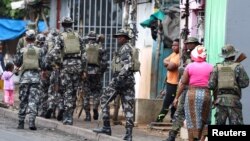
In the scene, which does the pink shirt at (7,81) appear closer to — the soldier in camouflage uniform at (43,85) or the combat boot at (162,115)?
the soldier in camouflage uniform at (43,85)

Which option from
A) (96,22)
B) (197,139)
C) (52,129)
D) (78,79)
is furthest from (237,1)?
(96,22)

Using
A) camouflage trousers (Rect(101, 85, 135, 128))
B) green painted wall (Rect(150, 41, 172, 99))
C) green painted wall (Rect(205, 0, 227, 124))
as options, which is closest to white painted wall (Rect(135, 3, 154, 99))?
green painted wall (Rect(150, 41, 172, 99))

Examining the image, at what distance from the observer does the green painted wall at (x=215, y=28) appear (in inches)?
500

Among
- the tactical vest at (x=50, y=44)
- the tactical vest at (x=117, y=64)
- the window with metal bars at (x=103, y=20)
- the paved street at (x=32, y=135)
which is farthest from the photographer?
the window with metal bars at (x=103, y=20)

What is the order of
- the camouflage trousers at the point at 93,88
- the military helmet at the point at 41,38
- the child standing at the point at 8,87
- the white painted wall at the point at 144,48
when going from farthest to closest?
the child standing at the point at 8,87, the white painted wall at the point at 144,48, the military helmet at the point at 41,38, the camouflage trousers at the point at 93,88

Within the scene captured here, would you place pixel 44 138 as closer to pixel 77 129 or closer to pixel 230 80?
pixel 77 129

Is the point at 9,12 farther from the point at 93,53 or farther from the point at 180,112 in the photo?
the point at 180,112

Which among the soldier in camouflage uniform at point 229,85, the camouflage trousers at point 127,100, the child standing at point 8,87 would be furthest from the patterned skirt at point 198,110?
the child standing at point 8,87

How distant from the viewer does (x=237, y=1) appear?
41.1 feet

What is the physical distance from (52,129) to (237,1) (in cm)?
512

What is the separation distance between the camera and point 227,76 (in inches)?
433

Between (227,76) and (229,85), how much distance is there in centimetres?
14

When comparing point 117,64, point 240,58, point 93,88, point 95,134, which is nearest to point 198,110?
point 240,58

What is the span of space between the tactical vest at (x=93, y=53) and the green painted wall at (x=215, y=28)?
3.67 metres
